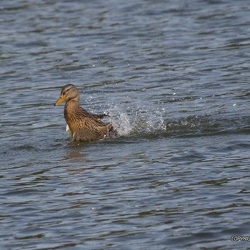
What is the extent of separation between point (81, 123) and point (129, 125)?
0.72 m

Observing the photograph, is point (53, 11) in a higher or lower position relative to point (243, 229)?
higher

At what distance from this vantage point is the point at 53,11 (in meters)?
23.8

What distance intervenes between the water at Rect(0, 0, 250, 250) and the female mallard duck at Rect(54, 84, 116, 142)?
0.70ft

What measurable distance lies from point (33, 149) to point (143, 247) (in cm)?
452

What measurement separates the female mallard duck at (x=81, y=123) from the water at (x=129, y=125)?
21cm

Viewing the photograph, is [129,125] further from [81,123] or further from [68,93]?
[68,93]

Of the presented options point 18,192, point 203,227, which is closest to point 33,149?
point 18,192

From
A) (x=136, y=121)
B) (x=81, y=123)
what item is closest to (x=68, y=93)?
(x=81, y=123)

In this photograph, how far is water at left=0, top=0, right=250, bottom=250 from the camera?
9.18 meters

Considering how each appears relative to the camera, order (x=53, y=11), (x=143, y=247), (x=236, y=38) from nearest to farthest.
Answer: (x=143, y=247) → (x=236, y=38) → (x=53, y=11)

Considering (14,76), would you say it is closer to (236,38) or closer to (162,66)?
(162,66)

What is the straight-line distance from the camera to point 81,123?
13438mm

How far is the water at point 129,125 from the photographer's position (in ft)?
30.1

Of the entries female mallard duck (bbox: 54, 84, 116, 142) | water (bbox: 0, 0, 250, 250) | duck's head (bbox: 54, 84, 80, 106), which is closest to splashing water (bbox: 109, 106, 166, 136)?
water (bbox: 0, 0, 250, 250)
